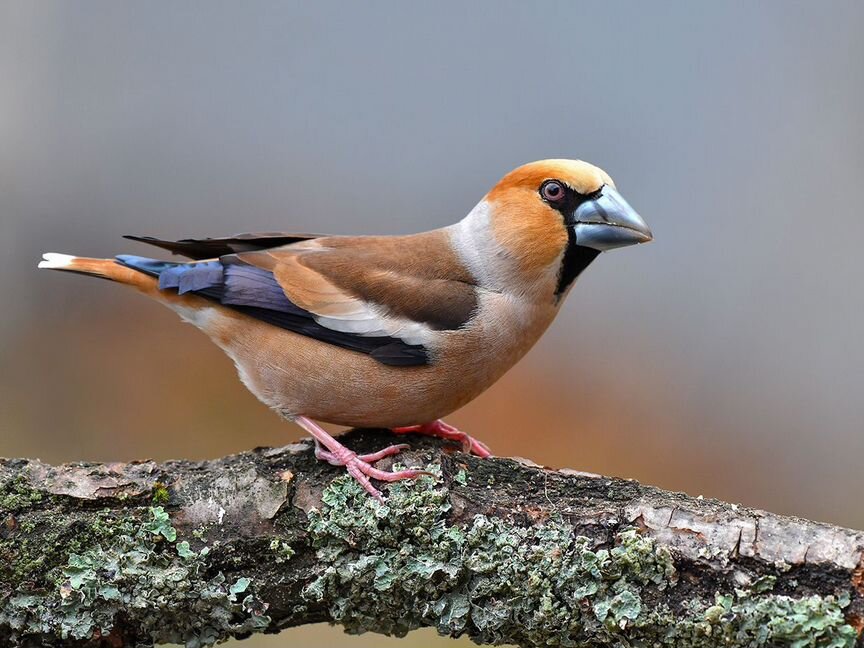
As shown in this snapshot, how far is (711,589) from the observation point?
2355 millimetres

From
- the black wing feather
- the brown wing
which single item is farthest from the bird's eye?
the black wing feather

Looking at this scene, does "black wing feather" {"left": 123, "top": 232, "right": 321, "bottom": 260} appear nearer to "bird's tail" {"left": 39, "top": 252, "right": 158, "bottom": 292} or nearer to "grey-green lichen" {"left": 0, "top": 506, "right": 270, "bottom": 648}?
"bird's tail" {"left": 39, "top": 252, "right": 158, "bottom": 292}

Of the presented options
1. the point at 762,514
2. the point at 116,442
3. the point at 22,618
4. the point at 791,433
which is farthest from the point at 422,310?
the point at 791,433

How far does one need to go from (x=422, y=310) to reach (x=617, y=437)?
2.38 m

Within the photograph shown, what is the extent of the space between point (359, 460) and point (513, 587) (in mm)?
602

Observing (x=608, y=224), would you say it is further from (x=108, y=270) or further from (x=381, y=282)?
(x=108, y=270)

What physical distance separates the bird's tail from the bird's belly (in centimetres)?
41

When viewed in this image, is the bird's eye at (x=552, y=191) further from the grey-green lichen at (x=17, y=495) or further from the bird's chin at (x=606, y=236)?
the grey-green lichen at (x=17, y=495)

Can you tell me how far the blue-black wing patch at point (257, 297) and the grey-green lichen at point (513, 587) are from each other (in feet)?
1.54

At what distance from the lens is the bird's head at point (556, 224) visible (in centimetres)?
308

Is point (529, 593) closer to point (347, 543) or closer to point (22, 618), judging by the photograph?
point (347, 543)

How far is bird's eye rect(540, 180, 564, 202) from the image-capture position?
3.15 m

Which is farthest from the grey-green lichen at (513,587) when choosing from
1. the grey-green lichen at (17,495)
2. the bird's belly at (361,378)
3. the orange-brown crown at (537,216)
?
the orange-brown crown at (537,216)

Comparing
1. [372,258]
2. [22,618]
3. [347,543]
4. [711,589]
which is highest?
[372,258]
